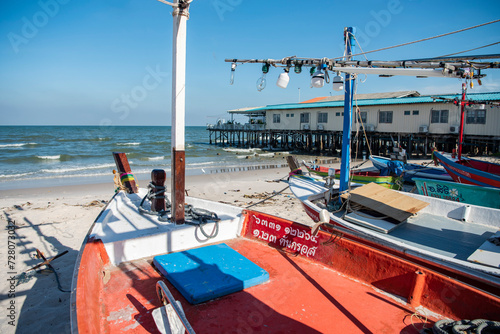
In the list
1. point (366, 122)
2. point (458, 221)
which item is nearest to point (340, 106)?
point (366, 122)

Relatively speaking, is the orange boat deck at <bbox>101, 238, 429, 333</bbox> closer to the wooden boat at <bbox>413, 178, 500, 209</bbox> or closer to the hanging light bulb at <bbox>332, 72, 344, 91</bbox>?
the hanging light bulb at <bbox>332, 72, 344, 91</bbox>

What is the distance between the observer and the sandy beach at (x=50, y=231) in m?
5.16

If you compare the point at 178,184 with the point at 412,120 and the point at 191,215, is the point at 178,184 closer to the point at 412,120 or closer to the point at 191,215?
the point at 191,215

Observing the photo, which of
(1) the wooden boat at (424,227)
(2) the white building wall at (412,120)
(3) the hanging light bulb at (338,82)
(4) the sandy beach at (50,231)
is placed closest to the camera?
(1) the wooden boat at (424,227)

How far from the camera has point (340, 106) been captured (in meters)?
31.7

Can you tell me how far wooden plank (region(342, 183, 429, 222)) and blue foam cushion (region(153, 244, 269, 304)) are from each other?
10.8 ft

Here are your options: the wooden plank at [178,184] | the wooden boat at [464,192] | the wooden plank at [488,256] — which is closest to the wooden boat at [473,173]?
the wooden boat at [464,192]

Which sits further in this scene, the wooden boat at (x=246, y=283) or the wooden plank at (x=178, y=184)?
the wooden plank at (x=178, y=184)

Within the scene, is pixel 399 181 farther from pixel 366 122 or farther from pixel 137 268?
pixel 366 122

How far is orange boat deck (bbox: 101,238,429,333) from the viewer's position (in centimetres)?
331

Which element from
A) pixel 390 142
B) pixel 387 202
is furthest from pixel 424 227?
pixel 390 142

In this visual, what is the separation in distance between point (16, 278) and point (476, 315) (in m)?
7.77

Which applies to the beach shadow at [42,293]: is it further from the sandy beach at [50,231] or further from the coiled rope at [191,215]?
the coiled rope at [191,215]

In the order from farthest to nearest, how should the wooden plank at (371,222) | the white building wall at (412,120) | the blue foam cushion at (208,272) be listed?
1. the white building wall at (412,120)
2. the wooden plank at (371,222)
3. the blue foam cushion at (208,272)
